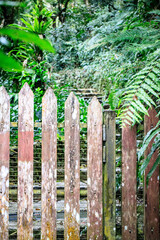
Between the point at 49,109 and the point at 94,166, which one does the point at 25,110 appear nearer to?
the point at 49,109

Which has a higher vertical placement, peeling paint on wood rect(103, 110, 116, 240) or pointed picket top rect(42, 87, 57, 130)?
pointed picket top rect(42, 87, 57, 130)

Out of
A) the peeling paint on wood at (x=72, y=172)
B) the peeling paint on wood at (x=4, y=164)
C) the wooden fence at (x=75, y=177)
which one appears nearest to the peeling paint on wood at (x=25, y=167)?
the wooden fence at (x=75, y=177)

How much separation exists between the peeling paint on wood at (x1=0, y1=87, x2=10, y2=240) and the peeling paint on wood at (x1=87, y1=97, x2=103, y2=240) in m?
0.66

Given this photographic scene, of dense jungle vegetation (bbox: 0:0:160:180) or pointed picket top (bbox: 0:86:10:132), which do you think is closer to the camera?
dense jungle vegetation (bbox: 0:0:160:180)

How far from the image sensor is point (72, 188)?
1.96m

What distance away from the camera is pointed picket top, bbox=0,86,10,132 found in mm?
1990

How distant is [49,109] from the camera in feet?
6.55

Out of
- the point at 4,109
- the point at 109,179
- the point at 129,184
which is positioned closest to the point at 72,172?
the point at 109,179

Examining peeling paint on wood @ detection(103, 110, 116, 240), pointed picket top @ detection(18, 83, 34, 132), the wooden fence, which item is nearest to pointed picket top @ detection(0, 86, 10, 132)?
the wooden fence

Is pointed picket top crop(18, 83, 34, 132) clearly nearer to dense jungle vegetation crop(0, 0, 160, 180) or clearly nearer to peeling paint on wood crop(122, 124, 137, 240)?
dense jungle vegetation crop(0, 0, 160, 180)

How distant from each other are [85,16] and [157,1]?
1044 centimetres

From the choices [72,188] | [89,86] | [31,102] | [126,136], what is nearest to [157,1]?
[126,136]

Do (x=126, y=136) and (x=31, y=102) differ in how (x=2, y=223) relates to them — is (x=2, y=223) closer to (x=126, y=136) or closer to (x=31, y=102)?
(x=31, y=102)

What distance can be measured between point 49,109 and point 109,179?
76 centimetres
